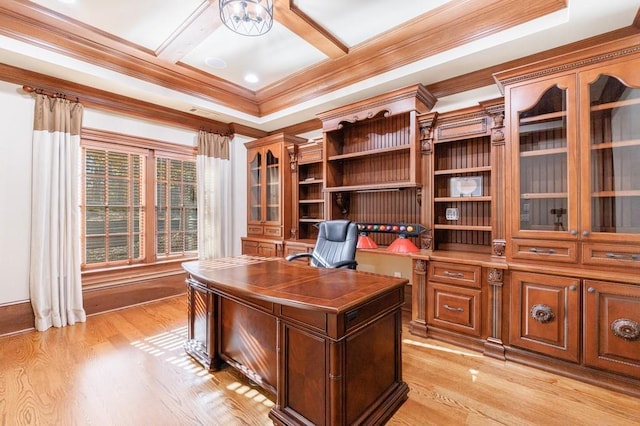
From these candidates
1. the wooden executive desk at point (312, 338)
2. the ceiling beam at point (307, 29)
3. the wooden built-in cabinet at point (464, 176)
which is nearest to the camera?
the wooden executive desk at point (312, 338)

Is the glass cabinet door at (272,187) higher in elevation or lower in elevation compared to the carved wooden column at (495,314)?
higher

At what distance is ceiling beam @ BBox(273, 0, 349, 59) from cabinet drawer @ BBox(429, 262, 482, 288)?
7.76ft

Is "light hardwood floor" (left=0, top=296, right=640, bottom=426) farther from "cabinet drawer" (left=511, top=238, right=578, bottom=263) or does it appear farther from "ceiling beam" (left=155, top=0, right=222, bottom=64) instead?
"ceiling beam" (left=155, top=0, right=222, bottom=64)

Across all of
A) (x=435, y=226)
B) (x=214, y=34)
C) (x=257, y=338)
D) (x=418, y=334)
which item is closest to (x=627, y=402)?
(x=418, y=334)

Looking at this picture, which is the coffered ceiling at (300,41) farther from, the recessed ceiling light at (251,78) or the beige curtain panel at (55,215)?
the beige curtain panel at (55,215)

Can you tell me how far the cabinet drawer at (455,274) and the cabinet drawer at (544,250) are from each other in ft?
1.13

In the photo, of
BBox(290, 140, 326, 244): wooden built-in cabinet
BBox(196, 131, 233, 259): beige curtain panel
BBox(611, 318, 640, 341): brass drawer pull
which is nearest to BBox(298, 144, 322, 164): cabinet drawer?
BBox(290, 140, 326, 244): wooden built-in cabinet

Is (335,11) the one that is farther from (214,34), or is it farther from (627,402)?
(627,402)

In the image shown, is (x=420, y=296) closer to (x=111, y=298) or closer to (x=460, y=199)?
(x=460, y=199)

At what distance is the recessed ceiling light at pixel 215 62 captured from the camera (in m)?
3.30

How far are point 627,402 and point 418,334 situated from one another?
56.5 inches

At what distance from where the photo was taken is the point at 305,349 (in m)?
1.54

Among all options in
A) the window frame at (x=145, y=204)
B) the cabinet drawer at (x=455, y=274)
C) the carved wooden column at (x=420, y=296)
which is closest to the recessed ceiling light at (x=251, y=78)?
the window frame at (x=145, y=204)

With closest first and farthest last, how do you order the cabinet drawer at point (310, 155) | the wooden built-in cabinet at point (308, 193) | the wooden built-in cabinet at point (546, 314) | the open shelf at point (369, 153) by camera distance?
the wooden built-in cabinet at point (546, 314) → the open shelf at point (369, 153) → the cabinet drawer at point (310, 155) → the wooden built-in cabinet at point (308, 193)
